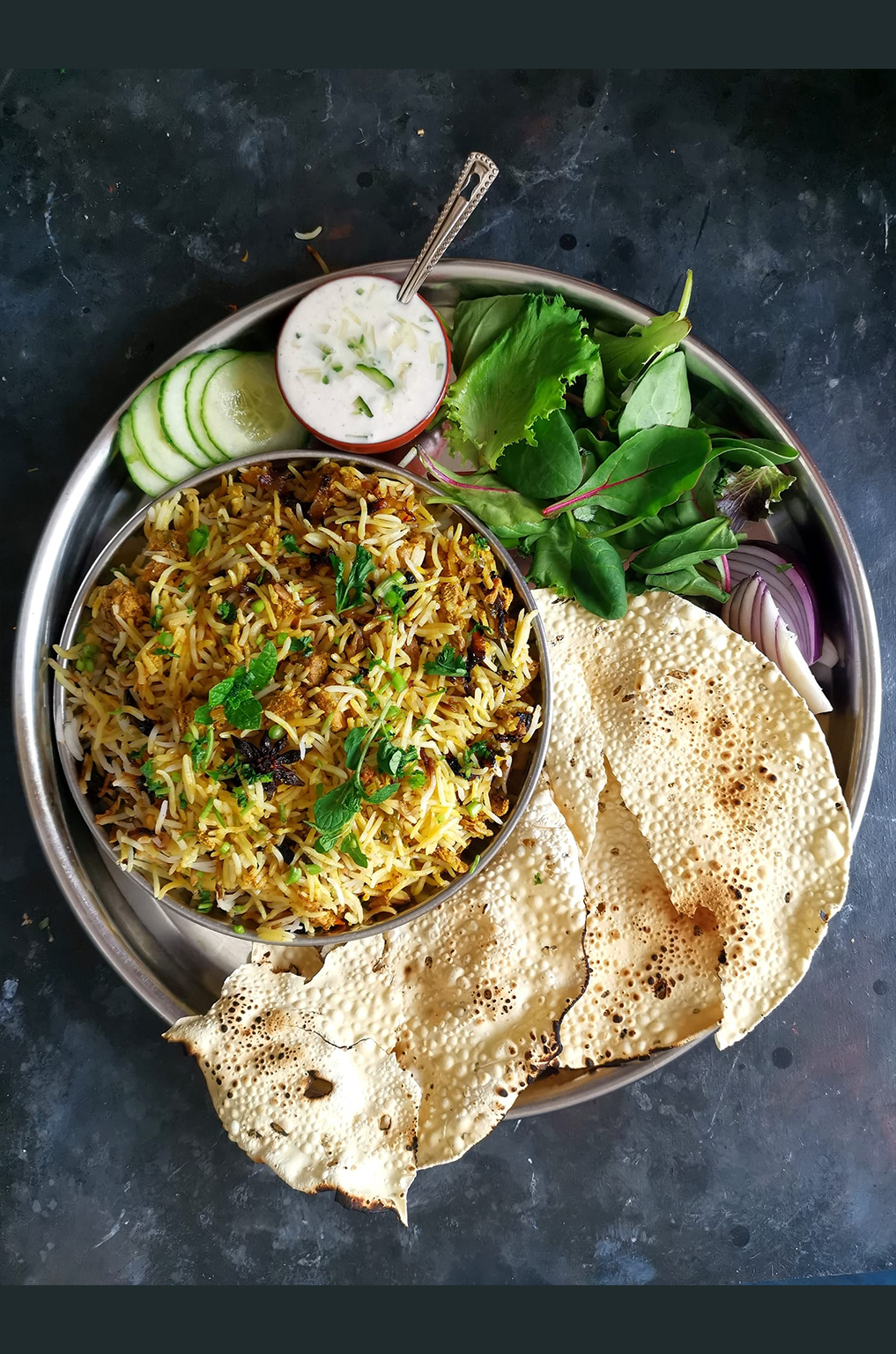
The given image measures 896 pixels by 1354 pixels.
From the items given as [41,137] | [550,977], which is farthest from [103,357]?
[550,977]

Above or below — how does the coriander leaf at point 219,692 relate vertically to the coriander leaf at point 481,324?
below

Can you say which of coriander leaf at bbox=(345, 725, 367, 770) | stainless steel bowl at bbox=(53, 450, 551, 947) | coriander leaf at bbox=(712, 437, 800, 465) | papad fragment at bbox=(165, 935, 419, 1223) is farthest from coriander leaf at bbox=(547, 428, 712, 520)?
papad fragment at bbox=(165, 935, 419, 1223)

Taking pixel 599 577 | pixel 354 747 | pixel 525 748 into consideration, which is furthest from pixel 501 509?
pixel 354 747

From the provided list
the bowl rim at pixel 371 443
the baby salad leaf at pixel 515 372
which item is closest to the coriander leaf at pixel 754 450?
the baby salad leaf at pixel 515 372

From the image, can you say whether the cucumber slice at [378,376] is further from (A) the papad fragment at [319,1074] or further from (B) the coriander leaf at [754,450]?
(A) the papad fragment at [319,1074]

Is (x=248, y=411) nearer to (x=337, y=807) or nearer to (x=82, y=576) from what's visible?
(x=82, y=576)

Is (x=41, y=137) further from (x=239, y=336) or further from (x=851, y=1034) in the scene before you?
(x=851, y=1034)
